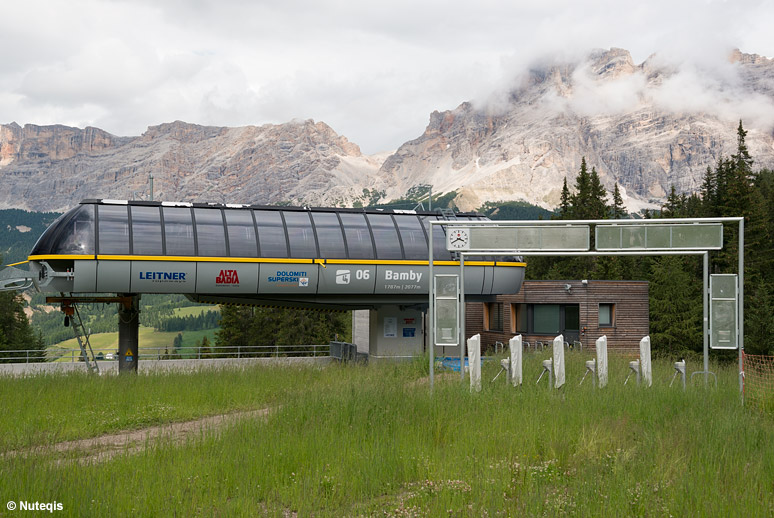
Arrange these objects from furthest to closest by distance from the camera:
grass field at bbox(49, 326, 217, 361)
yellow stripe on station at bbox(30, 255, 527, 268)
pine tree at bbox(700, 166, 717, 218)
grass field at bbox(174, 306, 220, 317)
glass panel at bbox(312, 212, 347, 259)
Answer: grass field at bbox(174, 306, 220, 317)
grass field at bbox(49, 326, 217, 361)
pine tree at bbox(700, 166, 717, 218)
glass panel at bbox(312, 212, 347, 259)
yellow stripe on station at bbox(30, 255, 527, 268)

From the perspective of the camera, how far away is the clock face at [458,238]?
15242mm

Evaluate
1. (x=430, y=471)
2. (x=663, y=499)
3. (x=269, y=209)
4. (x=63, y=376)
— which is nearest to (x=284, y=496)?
(x=430, y=471)

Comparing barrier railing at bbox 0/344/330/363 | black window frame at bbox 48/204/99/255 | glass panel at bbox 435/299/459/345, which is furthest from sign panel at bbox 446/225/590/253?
barrier railing at bbox 0/344/330/363

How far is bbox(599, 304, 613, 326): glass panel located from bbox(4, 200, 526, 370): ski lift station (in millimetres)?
12385

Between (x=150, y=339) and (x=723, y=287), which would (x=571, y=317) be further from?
(x=150, y=339)

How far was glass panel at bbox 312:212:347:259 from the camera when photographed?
2023 centimetres

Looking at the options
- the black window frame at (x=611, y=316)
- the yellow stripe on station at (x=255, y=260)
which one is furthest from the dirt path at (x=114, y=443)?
the black window frame at (x=611, y=316)

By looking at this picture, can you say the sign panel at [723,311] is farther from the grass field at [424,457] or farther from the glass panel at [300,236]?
the glass panel at [300,236]

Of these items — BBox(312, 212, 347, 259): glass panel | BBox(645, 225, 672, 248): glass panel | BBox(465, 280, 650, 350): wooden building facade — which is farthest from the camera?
BBox(465, 280, 650, 350): wooden building facade

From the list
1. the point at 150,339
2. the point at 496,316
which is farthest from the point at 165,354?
the point at 150,339

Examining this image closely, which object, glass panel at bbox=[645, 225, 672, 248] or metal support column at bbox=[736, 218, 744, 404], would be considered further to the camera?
glass panel at bbox=[645, 225, 672, 248]

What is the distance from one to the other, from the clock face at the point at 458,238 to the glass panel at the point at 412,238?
578 centimetres

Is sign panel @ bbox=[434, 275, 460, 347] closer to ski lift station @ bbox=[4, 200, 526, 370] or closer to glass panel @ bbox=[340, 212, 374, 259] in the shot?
ski lift station @ bbox=[4, 200, 526, 370]

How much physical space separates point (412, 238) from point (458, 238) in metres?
6.18
